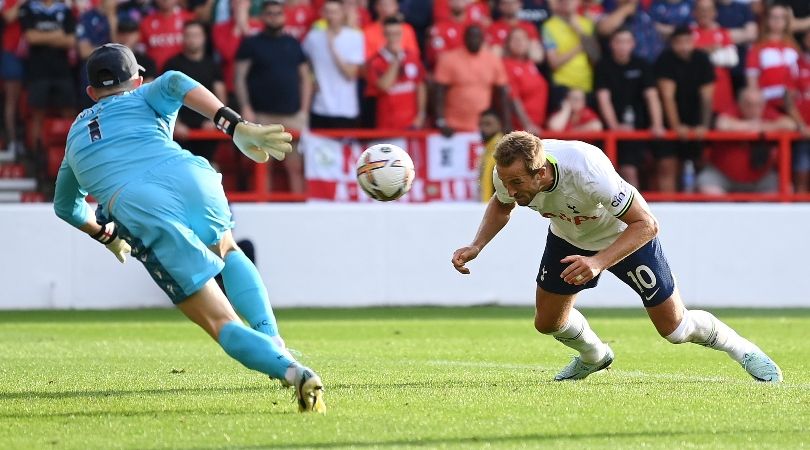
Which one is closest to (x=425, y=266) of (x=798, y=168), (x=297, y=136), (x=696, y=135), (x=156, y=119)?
(x=297, y=136)

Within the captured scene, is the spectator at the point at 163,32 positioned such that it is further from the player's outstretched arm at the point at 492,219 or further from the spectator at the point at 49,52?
the player's outstretched arm at the point at 492,219

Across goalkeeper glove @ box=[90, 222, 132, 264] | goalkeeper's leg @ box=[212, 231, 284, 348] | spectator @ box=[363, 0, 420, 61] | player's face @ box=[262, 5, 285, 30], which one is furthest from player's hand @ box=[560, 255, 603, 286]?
spectator @ box=[363, 0, 420, 61]

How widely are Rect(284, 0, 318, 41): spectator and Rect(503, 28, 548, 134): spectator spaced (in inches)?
93.9

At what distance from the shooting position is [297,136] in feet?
54.5

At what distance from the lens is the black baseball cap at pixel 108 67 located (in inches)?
291

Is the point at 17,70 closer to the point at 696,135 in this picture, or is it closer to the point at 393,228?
the point at 393,228

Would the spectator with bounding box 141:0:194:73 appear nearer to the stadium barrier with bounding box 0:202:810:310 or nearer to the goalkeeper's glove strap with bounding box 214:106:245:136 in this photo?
the stadium barrier with bounding box 0:202:810:310

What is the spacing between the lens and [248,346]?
6.86 m

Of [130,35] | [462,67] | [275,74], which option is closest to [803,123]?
[462,67]

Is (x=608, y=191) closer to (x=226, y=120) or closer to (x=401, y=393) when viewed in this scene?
(x=401, y=393)

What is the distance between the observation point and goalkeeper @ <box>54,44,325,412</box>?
22.7 feet

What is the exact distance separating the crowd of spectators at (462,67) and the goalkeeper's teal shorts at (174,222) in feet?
30.5

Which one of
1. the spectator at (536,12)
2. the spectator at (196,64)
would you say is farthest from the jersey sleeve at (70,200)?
the spectator at (536,12)

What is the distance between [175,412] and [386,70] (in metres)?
10.1
